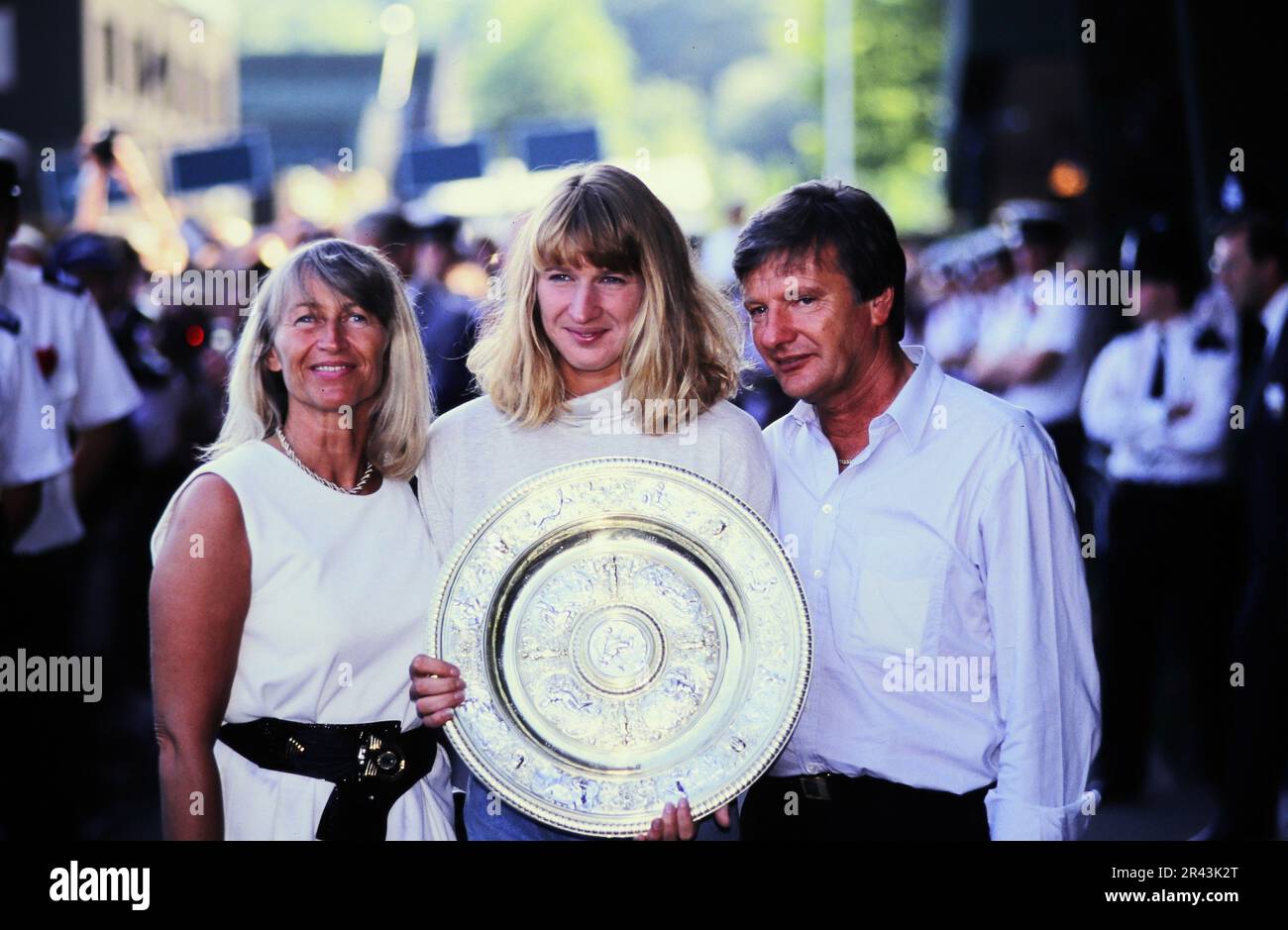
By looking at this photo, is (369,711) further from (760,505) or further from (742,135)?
(742,135)

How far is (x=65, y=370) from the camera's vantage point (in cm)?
534

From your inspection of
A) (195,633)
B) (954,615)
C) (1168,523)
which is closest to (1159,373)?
(1168,523)

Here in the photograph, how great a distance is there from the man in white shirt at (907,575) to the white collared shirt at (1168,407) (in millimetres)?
3619

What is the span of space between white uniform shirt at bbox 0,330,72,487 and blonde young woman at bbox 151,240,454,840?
2194 millimetres

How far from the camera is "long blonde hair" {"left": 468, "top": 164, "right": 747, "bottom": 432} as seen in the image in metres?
2.93

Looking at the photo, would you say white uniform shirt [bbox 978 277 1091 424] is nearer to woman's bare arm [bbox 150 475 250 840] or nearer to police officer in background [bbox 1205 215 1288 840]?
police officer in background [bbox 1205 215 1288 840]

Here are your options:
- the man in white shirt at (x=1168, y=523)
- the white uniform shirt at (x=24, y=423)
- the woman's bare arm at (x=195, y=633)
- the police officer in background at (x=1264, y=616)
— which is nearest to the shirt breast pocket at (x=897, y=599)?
the woman's bare arm at (x=195, y=633)

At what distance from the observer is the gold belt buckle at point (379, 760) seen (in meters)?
2.89

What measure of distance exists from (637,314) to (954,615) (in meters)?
0.82

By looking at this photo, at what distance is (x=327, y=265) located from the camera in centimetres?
292

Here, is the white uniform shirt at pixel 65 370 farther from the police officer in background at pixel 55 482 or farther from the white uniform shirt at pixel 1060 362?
the white uniform shirt at pixel 1060 362

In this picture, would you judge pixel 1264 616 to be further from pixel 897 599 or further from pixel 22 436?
pixel 22 436

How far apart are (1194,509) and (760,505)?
3808 mm

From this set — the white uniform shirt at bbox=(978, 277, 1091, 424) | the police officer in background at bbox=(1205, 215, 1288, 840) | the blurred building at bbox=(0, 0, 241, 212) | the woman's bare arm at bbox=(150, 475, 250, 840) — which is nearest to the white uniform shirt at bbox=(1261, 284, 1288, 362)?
the police officer in background at bbox=(1205, 215, 1288, 840)
